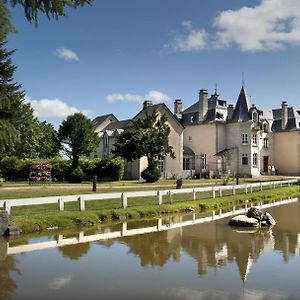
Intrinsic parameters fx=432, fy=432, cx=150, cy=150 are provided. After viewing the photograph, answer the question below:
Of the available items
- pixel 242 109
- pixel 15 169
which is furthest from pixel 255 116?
pixel 15 169

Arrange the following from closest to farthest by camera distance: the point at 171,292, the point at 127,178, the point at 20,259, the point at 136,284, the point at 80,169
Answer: the point at 171,292 → the point at 136,284 → the point at 20,259 → the point at 80,169 → the point at 127,178

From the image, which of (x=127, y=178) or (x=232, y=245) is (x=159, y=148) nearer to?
(x=127, y=178)

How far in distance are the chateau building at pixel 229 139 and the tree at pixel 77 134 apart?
645 centimetres

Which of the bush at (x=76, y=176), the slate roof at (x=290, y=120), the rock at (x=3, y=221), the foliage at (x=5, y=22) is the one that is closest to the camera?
the foliage at (x=5, y=22)

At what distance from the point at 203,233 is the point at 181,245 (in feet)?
7.55

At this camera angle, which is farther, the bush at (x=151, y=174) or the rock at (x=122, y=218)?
the bush at (x=151, y=174)

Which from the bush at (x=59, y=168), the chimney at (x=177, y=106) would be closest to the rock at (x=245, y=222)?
the bush at (x=59, y=168)

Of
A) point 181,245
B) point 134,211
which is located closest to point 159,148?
point 134,211

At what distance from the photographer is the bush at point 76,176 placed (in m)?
40.0

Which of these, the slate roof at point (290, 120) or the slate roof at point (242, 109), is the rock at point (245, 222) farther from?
the slate roof at point (290, 120)

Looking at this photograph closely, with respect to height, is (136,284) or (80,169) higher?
(80,169)

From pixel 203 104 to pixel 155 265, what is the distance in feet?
163

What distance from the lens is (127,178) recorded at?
4759cm

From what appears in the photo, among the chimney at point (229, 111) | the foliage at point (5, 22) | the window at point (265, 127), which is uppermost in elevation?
the chimney at point (229, 111)
